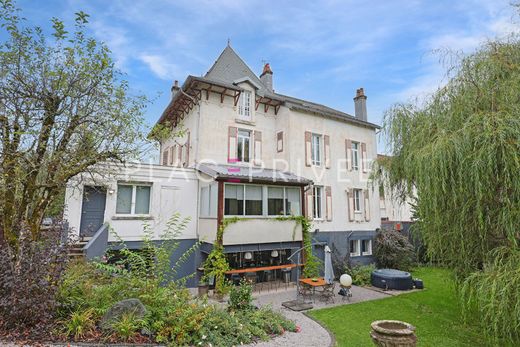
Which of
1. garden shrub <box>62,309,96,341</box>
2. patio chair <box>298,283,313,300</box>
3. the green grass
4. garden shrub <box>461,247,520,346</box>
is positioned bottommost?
the green grass

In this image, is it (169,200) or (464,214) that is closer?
(464,214)

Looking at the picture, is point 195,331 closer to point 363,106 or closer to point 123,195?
point 123,195

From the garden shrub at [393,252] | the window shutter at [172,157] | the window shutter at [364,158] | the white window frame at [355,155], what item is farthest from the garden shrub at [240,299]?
the window shutter at [364,158]

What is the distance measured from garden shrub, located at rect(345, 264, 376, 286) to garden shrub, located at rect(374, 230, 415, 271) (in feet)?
6.38

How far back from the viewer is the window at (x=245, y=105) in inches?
642

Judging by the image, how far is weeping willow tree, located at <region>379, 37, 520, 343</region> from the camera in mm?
5555

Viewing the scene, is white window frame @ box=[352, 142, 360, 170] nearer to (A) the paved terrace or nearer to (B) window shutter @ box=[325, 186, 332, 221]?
(B) window shutter @ box=[325, 186, 332, 221]

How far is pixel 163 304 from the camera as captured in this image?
722cm

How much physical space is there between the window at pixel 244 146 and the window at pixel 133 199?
5332 millimetres

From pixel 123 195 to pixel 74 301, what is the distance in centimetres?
653

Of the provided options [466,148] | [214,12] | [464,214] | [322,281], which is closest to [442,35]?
[466,148]

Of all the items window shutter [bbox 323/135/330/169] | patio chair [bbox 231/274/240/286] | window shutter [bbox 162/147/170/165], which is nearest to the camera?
patio chair [bbox 231/274/240/286]

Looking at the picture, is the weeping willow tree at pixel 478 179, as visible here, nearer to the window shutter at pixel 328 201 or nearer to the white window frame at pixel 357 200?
the window shutter at pixel 328 201

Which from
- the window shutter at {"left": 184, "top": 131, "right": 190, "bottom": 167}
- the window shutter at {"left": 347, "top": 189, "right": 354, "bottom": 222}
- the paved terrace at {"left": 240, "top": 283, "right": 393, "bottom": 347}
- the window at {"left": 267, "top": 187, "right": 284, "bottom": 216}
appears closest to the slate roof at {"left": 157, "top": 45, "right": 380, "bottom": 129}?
the window shutter at {"left": 184, "top": 131, "right": 190, "bottom": 167}
